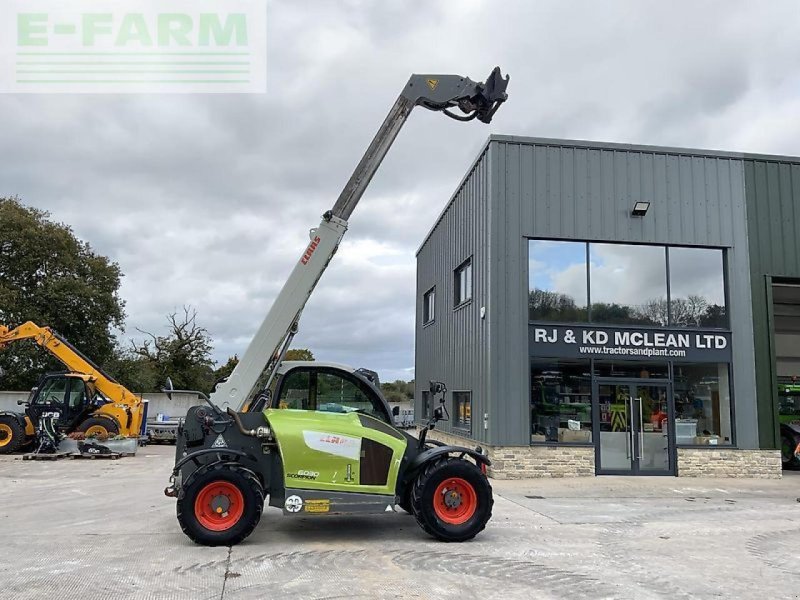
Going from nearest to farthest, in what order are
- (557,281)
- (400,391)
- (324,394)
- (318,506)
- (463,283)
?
(318,506)
(324,394)
(557,281)
(463,283)
(400,391)

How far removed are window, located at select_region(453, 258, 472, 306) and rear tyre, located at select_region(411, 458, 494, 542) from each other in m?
8.79

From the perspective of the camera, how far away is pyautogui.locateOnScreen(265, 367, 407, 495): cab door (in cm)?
760

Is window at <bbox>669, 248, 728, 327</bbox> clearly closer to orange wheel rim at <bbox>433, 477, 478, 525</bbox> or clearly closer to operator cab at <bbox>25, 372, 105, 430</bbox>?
orange wheel rim at <bbox>433, 477, 478, 525</bbox>

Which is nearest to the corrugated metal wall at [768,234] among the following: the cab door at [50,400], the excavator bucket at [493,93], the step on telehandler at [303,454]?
the excavator bucket at [493,93]

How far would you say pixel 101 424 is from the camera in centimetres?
1809

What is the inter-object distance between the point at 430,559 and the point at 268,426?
2410 millimetres

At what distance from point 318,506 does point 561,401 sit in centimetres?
811

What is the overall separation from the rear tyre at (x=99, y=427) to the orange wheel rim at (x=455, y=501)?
13.1 m

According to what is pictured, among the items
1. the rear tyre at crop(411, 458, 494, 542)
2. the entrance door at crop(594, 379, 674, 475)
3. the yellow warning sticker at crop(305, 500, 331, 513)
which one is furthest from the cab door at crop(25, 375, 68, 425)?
the entrance door at crop(594, 379, 674, 475)

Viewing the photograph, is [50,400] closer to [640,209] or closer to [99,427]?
[99,427]

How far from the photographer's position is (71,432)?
18.1 metres

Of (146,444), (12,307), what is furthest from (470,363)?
(12,307)

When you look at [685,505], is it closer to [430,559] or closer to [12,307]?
[430,559]

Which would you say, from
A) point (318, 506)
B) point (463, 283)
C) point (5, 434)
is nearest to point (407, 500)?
point (318, 506)
